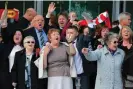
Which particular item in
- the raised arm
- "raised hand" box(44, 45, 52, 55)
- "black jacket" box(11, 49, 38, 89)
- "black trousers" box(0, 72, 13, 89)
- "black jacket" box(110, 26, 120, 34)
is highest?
"black jacket" box(110, 26, 120, 34)

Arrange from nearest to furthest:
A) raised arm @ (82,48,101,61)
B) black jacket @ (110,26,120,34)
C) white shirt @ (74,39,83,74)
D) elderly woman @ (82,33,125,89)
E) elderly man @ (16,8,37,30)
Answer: raised arm @ (82,48,101,61), elderly woman @ (82,33,125,89), white shirt @ (74,39,83,74), black jacket @ (110,26,120,34), elderly man @ (16,8,37,30)

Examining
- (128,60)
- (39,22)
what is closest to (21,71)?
(39,22)

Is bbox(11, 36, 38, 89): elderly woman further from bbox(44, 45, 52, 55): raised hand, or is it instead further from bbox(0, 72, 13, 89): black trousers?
bbox(0, 72, 13, 89): black trousers

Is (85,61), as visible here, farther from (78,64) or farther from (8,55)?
(8,55)

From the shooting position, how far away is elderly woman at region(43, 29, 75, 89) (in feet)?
26.5

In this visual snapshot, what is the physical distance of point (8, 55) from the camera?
8836 millimetres

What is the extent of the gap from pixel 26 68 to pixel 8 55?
73 cm

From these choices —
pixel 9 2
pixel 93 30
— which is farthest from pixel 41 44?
pixel 9 2

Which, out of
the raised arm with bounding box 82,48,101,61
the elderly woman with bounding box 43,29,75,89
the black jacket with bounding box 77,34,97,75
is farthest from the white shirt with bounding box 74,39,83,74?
the raised arm with bounding box 82,48,101,61

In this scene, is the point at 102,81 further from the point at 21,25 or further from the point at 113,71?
the point at 21,25

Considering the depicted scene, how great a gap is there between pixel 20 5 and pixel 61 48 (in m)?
6.43

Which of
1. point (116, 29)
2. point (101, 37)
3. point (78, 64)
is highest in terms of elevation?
point (116, 29)

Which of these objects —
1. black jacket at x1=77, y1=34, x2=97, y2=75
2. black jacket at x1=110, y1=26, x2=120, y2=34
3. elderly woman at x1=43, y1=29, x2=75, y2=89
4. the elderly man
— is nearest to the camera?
elderly woman at x1=43, y1=29, x2=75, y2=89

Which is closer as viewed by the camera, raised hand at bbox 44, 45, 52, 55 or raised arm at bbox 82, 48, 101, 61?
raised arm at bbox 82, 48, 101, 61
